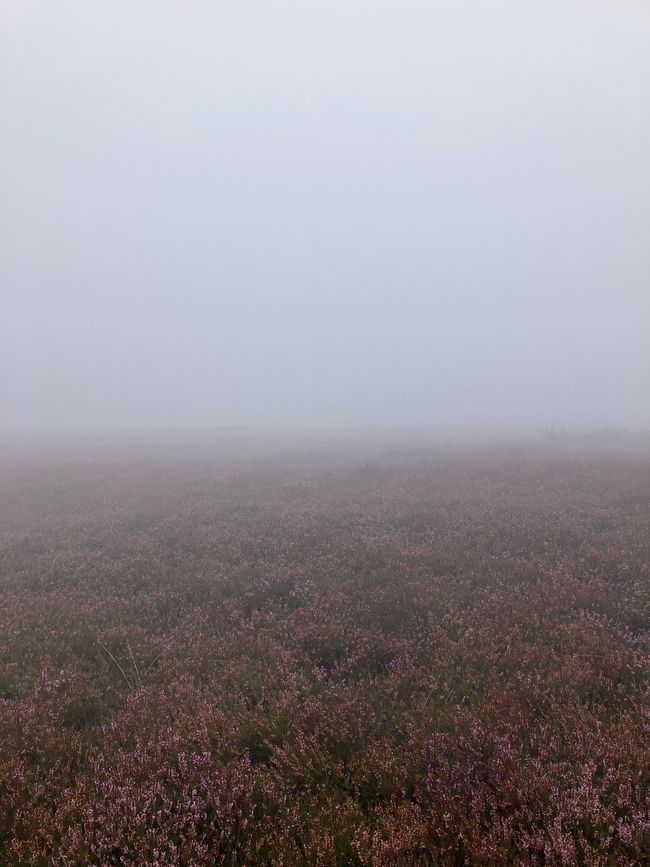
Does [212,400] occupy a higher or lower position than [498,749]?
higher

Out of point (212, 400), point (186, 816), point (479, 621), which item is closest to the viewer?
point (186, 816)

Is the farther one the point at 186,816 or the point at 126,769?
the point at 126,769

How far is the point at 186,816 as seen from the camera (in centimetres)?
299

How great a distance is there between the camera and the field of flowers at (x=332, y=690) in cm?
291

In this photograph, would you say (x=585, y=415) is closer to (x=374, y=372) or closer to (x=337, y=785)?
(x=374, y=372)

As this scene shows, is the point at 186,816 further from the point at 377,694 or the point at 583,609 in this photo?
the point at 583,609

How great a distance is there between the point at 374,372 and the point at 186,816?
457 ft

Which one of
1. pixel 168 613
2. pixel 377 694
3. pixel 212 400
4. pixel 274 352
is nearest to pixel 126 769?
pixel 377 694

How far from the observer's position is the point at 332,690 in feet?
17.0

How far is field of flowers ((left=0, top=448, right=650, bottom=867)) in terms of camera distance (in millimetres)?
2908

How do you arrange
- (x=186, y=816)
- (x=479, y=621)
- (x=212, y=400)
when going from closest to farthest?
(x=186, y=816) → (x=479, y=621) → (x=212, y=400)

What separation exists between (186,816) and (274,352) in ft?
525

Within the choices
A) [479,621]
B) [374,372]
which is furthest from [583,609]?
[374,372]

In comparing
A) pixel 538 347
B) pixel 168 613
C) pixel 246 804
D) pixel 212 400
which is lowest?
pixel 168 613
